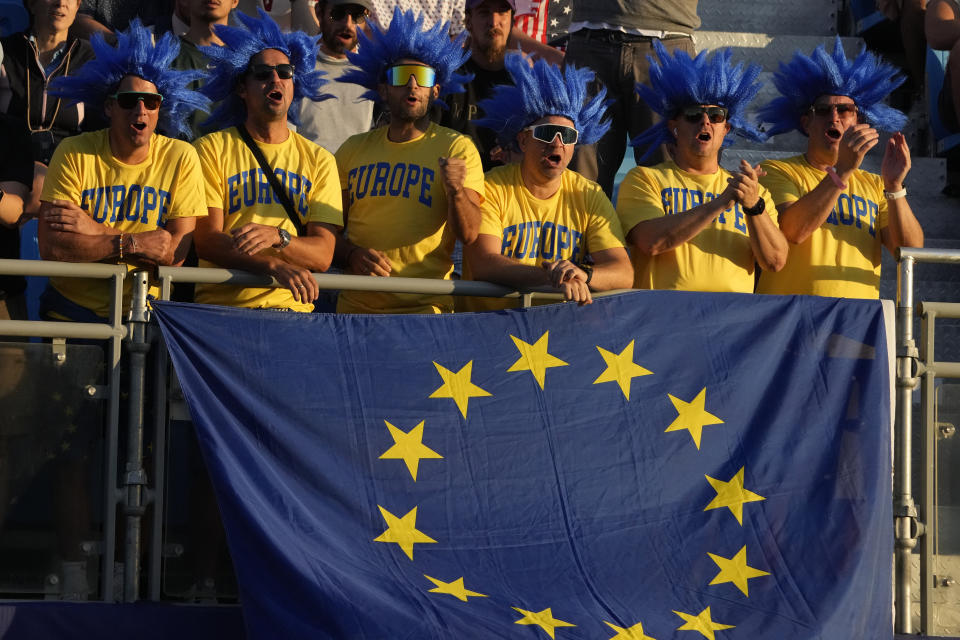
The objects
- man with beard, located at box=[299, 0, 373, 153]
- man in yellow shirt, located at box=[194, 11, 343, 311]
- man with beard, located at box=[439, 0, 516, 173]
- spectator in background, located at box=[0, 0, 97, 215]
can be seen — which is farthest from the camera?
man with beard, located at box=[299, 0, 373, 153]

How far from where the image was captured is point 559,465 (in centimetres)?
528

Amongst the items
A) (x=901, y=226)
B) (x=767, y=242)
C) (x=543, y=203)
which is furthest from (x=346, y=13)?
(x=901, y=226)

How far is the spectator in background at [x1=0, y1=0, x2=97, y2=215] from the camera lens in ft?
22.8

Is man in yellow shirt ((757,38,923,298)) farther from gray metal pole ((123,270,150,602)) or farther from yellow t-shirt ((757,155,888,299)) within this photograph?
gray metal pole ((123,270,150,602))

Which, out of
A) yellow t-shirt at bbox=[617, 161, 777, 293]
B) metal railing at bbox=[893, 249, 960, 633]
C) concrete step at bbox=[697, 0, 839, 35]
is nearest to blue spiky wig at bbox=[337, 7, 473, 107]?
yellow t-shirt at bbox=[617, 161, 777, 293]

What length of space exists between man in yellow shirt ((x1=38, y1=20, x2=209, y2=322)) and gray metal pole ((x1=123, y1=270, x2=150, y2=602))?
1.13ft

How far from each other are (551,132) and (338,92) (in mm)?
1634

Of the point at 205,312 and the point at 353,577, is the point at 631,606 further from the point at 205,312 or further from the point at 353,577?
the point at 205,312

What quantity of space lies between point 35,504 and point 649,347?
2.22m

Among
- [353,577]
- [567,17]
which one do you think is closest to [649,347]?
[353,577]

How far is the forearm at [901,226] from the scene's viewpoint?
20.1ft

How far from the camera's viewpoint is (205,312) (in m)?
5.20

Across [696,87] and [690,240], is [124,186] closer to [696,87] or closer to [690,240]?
[690,240]

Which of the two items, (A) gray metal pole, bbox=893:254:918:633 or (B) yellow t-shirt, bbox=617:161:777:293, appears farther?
(B) yellow t-shirt, bbox=617:161:777:293
